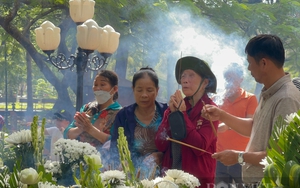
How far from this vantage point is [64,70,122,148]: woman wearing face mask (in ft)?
11.1

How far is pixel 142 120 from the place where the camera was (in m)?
3.15

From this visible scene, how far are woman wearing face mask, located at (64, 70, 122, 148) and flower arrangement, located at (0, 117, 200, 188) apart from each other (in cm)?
126

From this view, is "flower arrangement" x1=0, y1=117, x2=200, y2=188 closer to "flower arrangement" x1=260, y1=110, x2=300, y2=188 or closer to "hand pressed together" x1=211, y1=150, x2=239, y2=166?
"flower arrangement" x1=260, y1=110, x2=300, y2=188

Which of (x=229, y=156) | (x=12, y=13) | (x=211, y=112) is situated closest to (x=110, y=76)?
(x=211, y=112)

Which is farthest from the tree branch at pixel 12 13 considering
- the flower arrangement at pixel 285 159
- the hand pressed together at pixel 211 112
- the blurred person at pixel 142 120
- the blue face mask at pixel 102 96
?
the flower arrangement at pixel 285 159

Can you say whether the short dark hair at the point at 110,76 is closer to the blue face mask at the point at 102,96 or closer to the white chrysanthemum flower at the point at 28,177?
the blue face mask at the point at 102,96

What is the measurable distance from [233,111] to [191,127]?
1128 mm

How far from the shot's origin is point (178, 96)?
2.92m

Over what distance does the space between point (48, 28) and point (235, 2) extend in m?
4.14

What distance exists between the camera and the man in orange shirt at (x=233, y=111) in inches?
152

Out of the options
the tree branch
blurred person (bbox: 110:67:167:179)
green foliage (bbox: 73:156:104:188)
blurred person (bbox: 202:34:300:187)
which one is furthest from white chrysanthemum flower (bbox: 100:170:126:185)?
the tree branch

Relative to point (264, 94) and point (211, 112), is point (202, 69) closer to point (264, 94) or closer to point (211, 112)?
point (211, 112)

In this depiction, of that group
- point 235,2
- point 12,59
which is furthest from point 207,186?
point 12,59

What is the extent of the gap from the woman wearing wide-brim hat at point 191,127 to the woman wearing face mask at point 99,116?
0.54 meters
